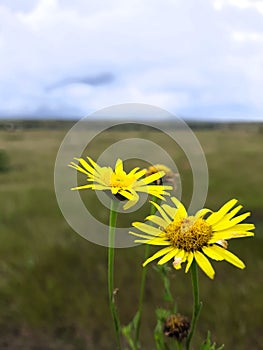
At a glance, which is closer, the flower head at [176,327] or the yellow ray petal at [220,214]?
the yellow ray petal at [220,214]

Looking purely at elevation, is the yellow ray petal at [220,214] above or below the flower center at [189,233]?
above

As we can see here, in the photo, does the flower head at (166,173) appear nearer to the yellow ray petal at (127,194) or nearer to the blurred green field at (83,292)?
the yellow ray petal at (127,194)

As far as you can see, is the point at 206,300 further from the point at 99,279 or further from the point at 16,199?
the point at 16,199

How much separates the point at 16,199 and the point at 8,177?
112 centimetres

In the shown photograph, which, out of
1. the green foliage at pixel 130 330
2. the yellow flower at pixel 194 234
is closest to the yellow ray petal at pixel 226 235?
the yellow flower at pixel 194 234

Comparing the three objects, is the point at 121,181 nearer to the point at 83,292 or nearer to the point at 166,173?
the point at 166,173

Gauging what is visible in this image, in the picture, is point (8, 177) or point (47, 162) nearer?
point (8, 177)

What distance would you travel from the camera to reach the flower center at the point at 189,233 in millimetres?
498

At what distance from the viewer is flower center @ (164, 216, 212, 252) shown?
50 centimetres

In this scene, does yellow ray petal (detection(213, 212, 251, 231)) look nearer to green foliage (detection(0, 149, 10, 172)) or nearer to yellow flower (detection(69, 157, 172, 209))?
yellow flower (detection(69, 157, 172, 209))

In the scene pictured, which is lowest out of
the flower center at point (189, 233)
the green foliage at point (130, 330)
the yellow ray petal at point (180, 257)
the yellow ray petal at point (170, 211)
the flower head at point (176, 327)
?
the green foliage at point (130, 330)

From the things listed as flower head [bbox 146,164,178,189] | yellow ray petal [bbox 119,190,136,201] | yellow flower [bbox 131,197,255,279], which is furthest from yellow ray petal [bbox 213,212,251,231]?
flower head [bbox 146,164,178,189]

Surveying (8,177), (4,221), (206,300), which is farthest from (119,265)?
(8,177)

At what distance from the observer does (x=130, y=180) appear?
0.54 m
